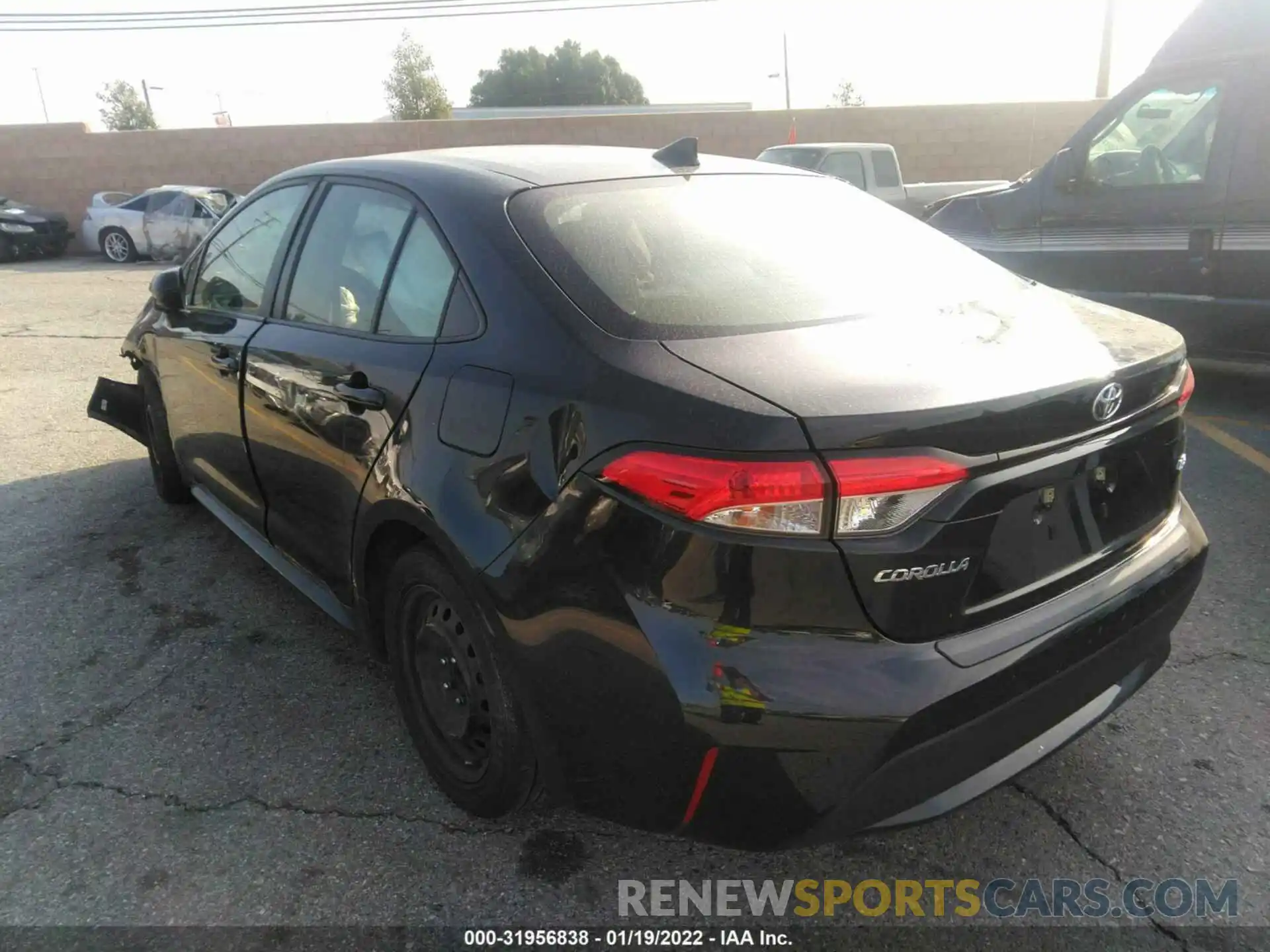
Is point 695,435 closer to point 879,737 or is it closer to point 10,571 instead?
point 879,737

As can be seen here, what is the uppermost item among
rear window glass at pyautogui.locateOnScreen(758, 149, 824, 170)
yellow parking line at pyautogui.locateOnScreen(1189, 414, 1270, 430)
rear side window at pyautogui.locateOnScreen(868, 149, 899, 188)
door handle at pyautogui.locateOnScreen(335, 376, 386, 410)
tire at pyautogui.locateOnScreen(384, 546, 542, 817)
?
rear window glass at pyautogui.locateOnScreen(758, 149, 824, 170)

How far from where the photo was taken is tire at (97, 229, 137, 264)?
1838cm

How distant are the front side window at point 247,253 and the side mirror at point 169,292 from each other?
59 mm

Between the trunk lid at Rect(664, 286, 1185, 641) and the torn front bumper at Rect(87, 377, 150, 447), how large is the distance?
4.06 metres

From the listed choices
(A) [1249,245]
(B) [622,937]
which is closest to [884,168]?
(A) [1249,245]

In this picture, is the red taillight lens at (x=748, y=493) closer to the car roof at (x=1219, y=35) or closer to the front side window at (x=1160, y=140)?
the front side window at (x=1160, y=140)

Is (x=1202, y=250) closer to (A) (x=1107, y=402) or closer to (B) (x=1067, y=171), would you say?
(B) (x=1067, y=171)

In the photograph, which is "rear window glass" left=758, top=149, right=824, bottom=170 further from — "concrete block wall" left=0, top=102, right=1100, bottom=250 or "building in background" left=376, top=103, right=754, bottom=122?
"building in background" left=376, top=103, right=754, bottom=122

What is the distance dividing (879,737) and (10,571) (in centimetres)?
395

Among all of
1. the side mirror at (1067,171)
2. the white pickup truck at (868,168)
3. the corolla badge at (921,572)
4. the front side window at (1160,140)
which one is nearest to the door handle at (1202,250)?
the front side window at (1160,140)

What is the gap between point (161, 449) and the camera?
4.61 metres

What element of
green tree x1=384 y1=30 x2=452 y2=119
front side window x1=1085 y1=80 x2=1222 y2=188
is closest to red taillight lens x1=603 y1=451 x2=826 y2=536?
front side window x1=1085 y1=80 x2=1222 y2=188

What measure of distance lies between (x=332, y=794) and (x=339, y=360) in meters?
1.21

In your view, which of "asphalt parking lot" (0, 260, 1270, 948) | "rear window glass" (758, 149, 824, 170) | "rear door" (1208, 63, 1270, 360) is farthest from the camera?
"rear window glass" (758, 149, 824, 170)
